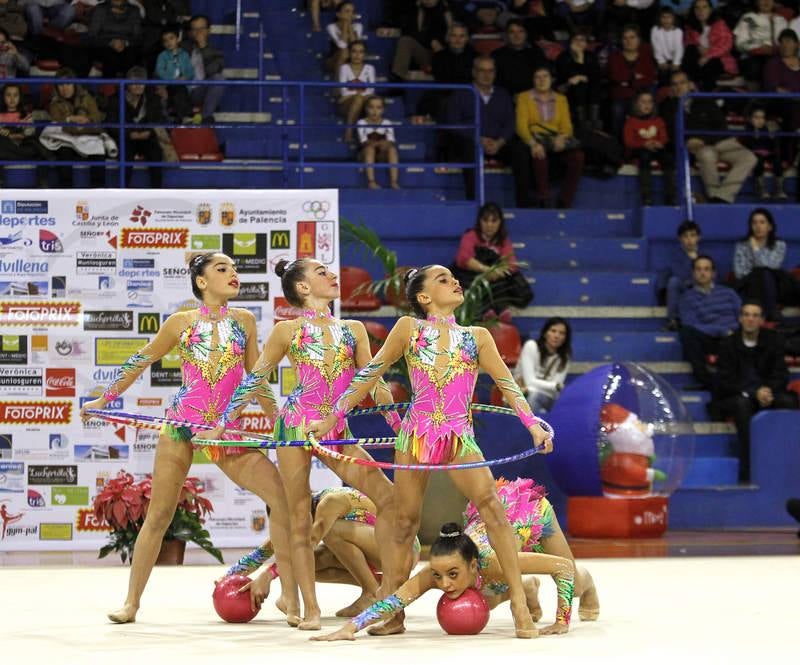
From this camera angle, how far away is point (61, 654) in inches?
217

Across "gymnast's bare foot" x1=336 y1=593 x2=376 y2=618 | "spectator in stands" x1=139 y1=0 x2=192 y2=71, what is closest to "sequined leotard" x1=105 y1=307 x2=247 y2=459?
"gymnast's bare foot" x1=336 y1=593 x2=376 y2=618

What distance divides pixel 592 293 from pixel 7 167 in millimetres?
5212

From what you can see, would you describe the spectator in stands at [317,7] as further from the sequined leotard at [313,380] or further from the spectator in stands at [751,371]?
the sequined leotard at [313,380]

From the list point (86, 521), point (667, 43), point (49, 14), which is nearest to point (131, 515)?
point (86, 521)

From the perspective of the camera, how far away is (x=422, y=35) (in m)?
14.2

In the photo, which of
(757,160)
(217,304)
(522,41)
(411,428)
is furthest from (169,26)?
(411,428)

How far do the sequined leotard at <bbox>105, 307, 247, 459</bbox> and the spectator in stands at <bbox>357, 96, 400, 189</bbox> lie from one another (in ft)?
21.3

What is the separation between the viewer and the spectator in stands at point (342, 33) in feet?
44.8

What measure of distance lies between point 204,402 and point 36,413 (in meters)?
3.22

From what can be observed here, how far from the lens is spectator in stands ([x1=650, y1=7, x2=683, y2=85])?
47.2ft

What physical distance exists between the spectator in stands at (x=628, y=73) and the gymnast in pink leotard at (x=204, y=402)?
799 centimetres

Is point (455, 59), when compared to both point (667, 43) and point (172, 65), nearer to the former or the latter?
point (667, 43)

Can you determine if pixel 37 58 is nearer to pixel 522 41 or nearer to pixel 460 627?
pixel 522 41

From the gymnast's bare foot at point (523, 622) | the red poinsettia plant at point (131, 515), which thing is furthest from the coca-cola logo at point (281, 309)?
the gymnast's bare foot at point (523, 622)
